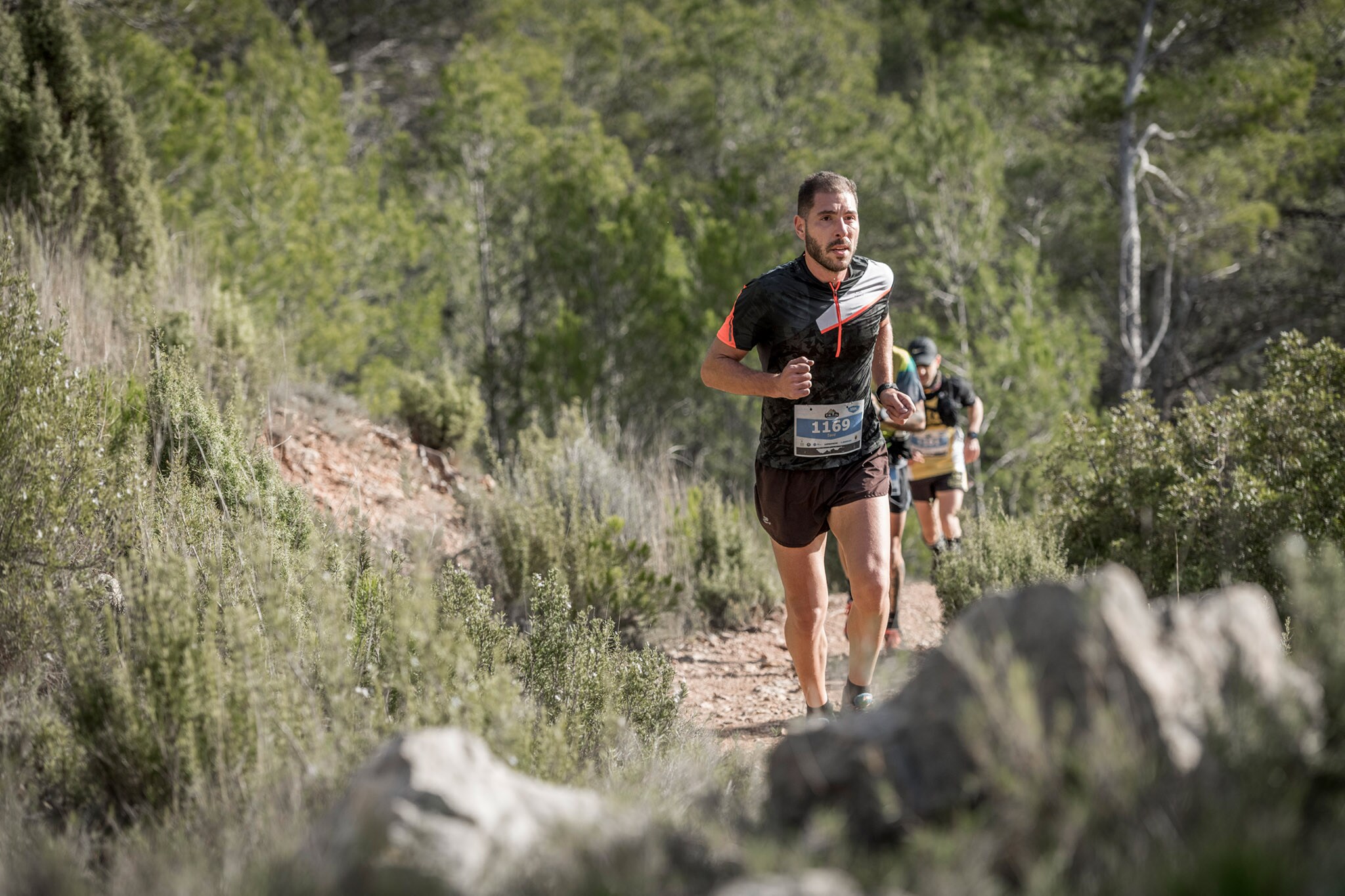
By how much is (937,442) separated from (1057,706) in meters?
4.78

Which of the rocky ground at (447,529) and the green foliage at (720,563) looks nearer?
the rocky ground at (447,529)

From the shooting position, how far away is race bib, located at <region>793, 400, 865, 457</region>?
3.54 meters

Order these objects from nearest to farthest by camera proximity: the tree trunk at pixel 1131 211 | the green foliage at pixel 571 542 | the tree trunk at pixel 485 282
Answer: the green foliage at pixel 571 542, the tree trunk at pixel 485 282, the tree trunk at pixel 1131 211

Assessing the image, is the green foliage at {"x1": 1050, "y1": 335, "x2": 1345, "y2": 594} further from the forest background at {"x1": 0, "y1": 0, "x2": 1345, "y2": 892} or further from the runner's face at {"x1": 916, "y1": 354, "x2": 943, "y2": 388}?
the runner's face at {"x1": 916, "y1": 354, "x2": 943, "y2": 388}

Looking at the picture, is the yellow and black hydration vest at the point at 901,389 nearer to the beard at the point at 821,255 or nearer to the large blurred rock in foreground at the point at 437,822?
the beard at the point at 821,255

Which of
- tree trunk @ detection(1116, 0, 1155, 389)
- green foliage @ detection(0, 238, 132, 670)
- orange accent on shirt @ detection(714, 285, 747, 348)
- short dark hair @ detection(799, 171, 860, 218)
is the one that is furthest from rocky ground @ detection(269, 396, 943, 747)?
tree trunk @ detection(1116, 0, 1155, 389)

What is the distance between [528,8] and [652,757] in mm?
17652

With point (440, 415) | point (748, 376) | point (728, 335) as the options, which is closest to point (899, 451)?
point (728, 335)

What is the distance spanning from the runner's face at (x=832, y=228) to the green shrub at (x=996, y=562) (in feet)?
7.56

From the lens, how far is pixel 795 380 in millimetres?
3215

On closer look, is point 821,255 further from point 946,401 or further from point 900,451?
point 946,401

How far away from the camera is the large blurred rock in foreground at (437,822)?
1623 mm

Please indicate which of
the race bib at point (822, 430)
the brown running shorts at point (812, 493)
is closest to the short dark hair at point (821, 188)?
the race bib at point (822, 430)

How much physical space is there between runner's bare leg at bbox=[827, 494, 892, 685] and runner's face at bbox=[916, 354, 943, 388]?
280 cm
